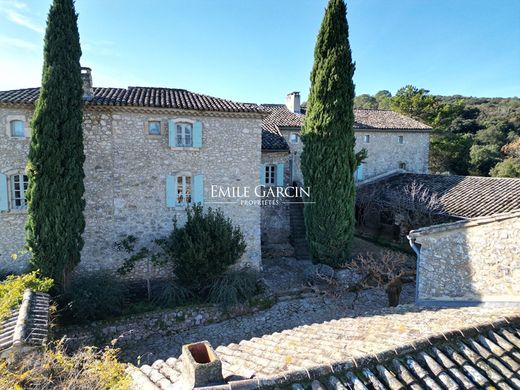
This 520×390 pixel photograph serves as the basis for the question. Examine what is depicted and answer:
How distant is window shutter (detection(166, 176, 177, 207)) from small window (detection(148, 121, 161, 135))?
5.80 feet

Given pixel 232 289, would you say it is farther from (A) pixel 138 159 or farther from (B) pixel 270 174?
(B) pixel 270 174

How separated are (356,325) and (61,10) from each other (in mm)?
12447

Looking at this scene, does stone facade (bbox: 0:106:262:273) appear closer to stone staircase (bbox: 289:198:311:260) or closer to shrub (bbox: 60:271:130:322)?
shrub (bbox: 60:271:130:322)

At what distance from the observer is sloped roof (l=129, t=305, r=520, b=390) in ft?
12.8

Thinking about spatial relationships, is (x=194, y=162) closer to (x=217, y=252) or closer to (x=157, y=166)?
(x=157, y=166)

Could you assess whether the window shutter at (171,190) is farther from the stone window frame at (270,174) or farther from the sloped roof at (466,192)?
the sloped roof at (466,192)

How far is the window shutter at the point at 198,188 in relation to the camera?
12.4 meters

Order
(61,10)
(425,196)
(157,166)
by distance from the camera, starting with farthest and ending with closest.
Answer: (425,196)
(157,166)
(61,10)

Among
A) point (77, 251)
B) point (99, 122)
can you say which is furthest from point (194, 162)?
point (77, 251)

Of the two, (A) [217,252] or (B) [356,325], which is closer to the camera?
(B) [356,325]

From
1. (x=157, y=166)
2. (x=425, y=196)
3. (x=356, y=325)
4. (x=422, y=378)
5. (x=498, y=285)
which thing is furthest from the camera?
(x=425, y=196)

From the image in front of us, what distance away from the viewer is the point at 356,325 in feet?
21.5

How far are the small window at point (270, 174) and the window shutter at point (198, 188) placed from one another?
17.0 feet

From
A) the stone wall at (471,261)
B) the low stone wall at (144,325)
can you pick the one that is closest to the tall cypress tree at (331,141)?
the low stone wall at (144,325)
